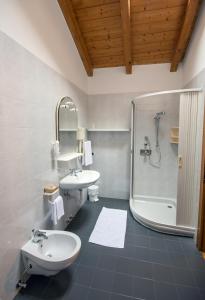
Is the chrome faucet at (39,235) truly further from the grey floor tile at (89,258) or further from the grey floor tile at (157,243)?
the grey floor tile at (157,243)

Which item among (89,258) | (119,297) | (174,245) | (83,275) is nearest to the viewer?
(119,297)

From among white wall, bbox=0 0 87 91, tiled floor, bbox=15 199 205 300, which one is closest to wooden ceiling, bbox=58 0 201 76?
white wall, bbox=0 0 87 91

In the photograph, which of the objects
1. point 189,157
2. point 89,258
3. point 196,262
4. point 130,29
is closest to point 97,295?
point 89,258

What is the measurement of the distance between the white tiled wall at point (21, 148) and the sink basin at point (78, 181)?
0.30m

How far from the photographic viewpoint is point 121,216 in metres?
3.04

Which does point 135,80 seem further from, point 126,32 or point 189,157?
point 189,157

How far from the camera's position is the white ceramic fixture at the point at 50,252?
153 centimetres

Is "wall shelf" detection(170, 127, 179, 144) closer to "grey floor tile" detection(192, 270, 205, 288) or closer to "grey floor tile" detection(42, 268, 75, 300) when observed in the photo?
"grey floor tile" detection(192, 270, 205, 288)

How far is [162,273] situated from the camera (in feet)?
6.13

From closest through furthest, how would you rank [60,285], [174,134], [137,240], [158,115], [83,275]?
[60,285], [83,275], [137,240], [174,134], [158,115]

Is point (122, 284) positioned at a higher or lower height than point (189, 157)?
lower

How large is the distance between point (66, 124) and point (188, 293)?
7.63ft

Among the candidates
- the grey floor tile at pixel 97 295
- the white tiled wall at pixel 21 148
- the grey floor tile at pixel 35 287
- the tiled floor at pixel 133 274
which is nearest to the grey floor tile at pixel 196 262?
the tiled floor at pixel 133 274

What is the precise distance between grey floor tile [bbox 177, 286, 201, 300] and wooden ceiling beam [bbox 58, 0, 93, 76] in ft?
11.4
